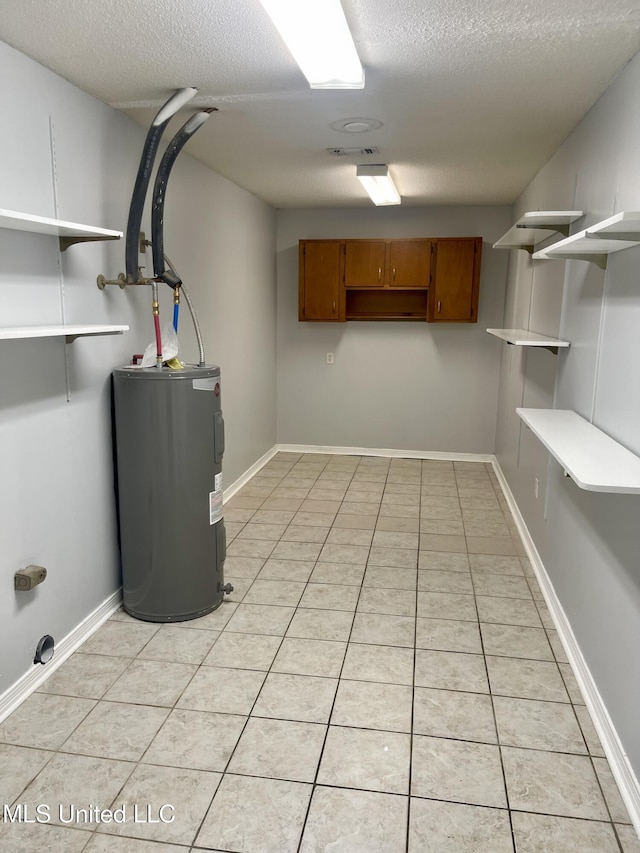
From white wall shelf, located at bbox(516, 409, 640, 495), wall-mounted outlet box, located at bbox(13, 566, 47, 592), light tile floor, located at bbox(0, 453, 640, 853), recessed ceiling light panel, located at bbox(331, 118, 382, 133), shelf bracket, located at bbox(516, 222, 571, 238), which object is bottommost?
light tile floor, located at bbox(0, 453, 640, 853)

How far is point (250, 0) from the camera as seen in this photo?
1.84m

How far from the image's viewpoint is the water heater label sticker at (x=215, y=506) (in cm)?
299

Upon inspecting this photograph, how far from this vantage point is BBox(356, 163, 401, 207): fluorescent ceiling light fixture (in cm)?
402

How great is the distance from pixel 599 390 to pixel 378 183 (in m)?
2.55

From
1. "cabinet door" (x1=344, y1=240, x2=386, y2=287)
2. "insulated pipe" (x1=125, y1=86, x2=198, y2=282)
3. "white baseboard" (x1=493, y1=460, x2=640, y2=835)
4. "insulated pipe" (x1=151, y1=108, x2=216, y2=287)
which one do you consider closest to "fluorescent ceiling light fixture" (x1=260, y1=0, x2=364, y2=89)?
"insulated pipe" (x1=125, y1=86, x2=198, y2=282)

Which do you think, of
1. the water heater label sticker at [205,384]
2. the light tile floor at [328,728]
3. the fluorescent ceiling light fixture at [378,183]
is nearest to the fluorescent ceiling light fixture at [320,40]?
the water heater label sticker at [205,384]

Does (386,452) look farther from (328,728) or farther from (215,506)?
(328,728)

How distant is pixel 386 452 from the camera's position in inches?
249

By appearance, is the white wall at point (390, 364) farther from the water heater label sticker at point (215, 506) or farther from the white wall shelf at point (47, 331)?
the white wall shelf at point (47, 331)

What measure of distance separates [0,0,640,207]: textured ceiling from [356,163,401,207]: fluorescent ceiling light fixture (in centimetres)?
19

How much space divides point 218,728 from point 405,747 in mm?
670

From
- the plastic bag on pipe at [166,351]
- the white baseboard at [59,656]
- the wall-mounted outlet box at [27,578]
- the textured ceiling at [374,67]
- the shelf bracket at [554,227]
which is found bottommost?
the white baseboard at [59,656]

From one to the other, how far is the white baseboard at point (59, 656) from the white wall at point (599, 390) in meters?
2.16

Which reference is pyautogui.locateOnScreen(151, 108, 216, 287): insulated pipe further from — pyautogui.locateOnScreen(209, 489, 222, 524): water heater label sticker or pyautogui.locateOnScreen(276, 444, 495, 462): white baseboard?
pyautogui.locateOnScreen(276, 444, 495, 462): white baseboard
